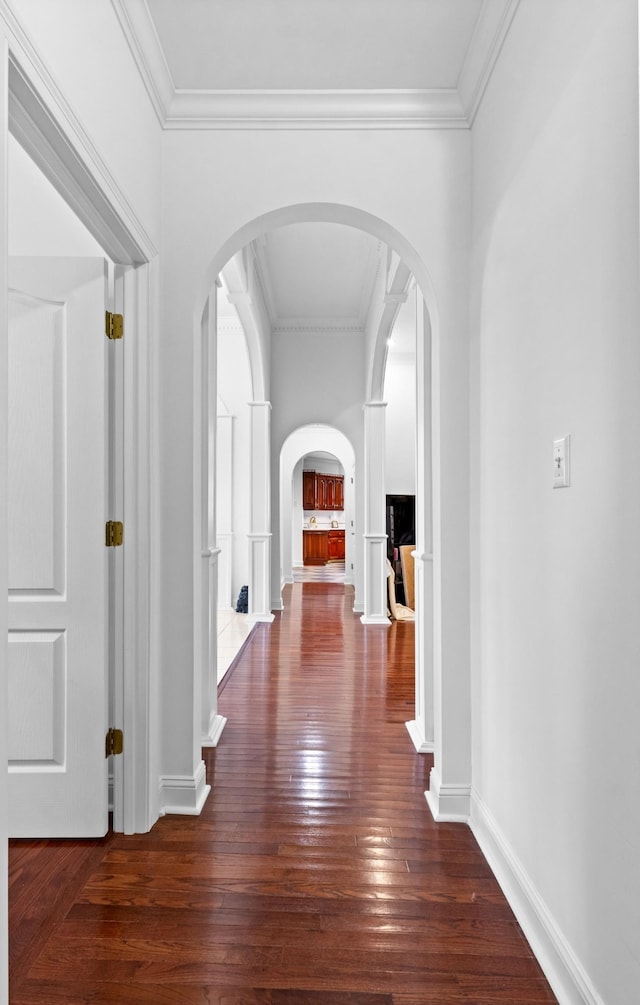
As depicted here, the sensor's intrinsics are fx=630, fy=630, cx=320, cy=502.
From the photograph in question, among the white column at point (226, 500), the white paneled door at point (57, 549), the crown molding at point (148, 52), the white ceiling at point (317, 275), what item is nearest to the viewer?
the crown molding at point (148, 52)

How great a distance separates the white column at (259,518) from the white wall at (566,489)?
177 inches

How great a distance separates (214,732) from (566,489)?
237 centimetres

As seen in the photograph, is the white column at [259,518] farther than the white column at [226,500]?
No

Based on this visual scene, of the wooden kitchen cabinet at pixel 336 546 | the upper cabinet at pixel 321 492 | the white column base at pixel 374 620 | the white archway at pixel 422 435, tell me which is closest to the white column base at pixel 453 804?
the white archway at pixel 422 435

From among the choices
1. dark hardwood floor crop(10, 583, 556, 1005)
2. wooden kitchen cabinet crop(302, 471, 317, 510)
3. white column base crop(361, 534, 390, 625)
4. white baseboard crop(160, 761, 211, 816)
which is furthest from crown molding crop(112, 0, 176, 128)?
wooden kitchen cabinet crop(302, 471, 317, 510)

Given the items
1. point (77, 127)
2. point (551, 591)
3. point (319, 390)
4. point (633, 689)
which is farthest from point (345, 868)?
point (319, 390)

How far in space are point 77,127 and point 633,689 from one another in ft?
5.92

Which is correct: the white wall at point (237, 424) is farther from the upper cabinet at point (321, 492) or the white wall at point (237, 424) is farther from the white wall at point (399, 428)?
the upper cabinet at point (321, 492)

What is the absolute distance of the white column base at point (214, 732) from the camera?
10.3 feet

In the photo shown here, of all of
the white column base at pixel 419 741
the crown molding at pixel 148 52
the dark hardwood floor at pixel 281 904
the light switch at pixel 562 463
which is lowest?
the dark hardwood floor at pixel 281 904

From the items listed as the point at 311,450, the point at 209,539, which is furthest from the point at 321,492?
the point at 209,539

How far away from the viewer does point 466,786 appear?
2395mm

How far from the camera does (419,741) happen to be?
3074 millimetres

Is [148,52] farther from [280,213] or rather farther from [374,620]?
[374,620]
